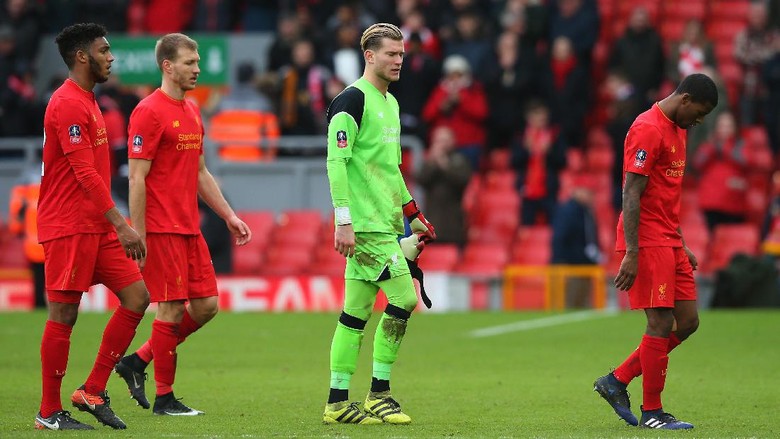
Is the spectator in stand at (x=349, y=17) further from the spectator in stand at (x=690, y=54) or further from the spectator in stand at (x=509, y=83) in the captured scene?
the spectator in stand at (x=690, y=54)

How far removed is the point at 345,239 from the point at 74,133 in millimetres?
1687

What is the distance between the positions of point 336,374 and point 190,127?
1.88m

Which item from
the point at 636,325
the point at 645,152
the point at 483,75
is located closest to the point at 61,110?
the point at 645,152

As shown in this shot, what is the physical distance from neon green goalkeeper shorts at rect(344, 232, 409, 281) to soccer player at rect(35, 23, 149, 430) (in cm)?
134

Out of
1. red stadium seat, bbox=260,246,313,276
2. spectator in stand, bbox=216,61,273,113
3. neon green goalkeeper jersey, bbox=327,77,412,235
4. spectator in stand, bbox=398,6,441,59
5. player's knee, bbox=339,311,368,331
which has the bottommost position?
red stadium seat, bbox=260,246,313,276

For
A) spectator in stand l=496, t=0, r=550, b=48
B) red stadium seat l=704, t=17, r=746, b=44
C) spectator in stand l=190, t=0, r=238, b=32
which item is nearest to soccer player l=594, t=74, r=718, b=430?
spectator in stand l=496, t=0, r=550, b=48

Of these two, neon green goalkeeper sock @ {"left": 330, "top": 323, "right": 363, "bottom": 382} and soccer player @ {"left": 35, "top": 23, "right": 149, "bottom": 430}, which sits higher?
soccer player @ {"left": 35, "top": 23, "right": 149, "bottom": 430}

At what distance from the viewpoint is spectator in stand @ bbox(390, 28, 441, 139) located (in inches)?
842

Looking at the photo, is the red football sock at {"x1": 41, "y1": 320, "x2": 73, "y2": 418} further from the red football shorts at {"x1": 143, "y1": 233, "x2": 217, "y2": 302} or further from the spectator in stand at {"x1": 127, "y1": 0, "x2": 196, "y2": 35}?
the spectator in stand at {"x1": 127, "y1": 0, "x2": 196, "y2": 35}

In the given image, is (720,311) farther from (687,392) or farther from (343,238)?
(343,238)

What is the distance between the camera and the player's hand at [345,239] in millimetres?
8922

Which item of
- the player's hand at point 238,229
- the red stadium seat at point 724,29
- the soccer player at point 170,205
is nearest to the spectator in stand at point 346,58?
the red stadium seat at point 724,29

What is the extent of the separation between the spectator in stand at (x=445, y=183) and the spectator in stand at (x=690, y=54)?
3281mm

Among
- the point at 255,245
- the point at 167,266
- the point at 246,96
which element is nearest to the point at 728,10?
the point at 246,96
